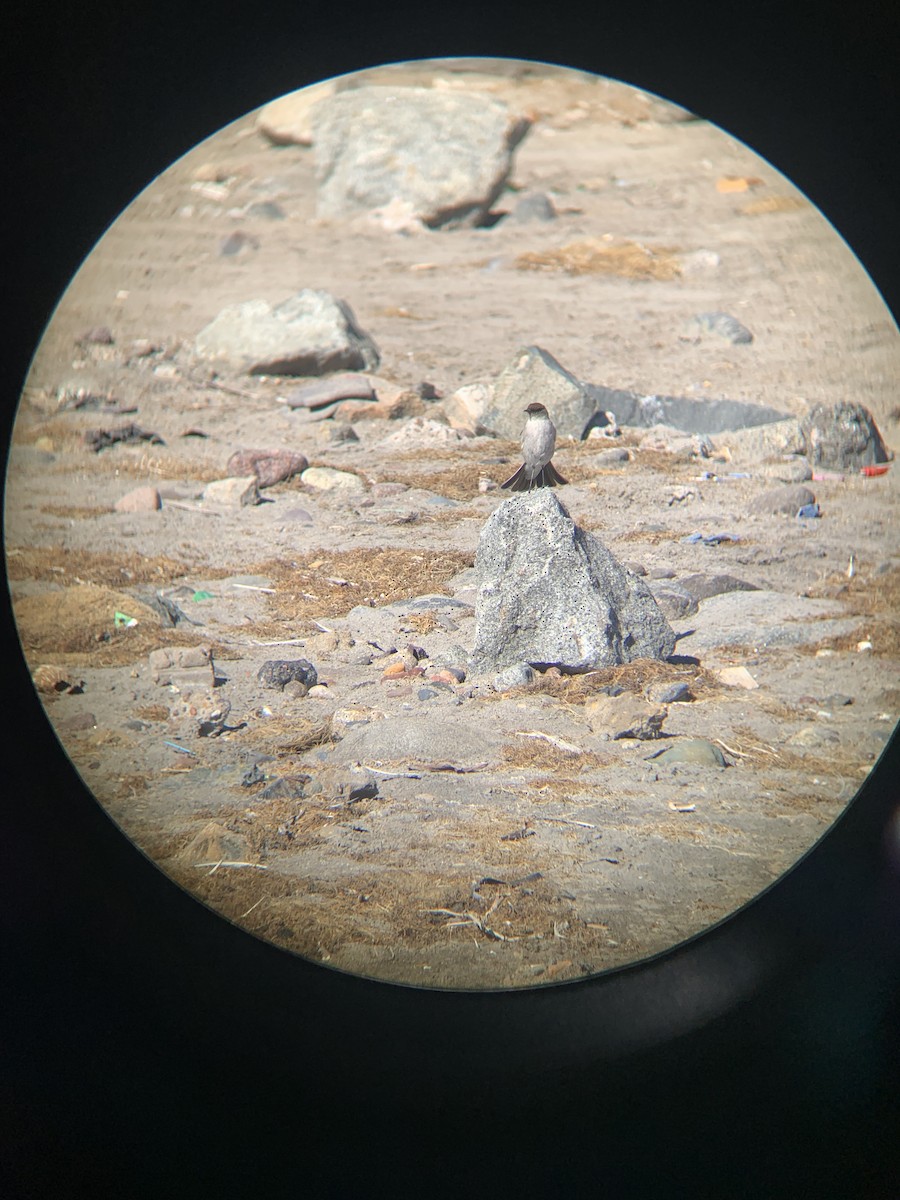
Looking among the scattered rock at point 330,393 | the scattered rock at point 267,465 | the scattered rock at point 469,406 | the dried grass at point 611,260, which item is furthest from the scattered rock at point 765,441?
the scattered rock at point 267,465

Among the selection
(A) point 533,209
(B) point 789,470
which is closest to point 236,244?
(A) point 533,209

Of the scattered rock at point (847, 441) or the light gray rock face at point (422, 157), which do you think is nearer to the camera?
the scattered rock at point (847, 441)

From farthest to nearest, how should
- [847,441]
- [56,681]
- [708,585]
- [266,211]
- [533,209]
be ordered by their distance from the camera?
[533,209], [266,211], [847,441], [708,585], [56,681]

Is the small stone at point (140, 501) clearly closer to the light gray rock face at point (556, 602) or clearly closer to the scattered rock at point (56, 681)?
the scattered rock at point (56, 681)

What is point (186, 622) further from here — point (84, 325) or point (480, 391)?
point (480, 391)

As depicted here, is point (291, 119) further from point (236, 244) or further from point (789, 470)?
point (789, 470)

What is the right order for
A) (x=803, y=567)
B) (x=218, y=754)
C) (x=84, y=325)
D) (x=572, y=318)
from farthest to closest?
1. (x=572, y=318)
2. (x=803, y=567)
3. (x=84, y=325)
4. (x=218, y=754)

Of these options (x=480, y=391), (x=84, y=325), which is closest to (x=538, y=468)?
(x=480, y=391)
